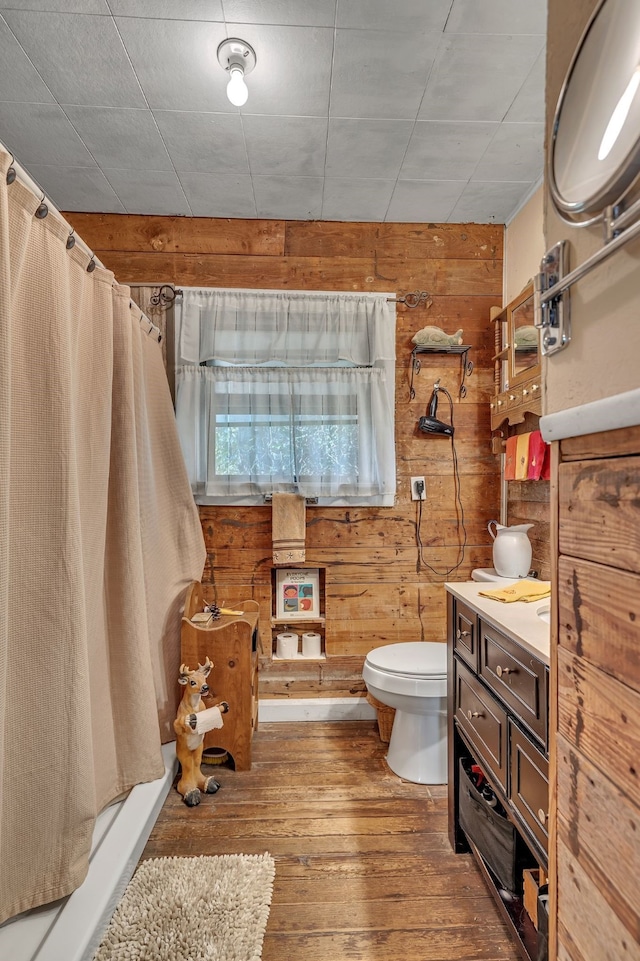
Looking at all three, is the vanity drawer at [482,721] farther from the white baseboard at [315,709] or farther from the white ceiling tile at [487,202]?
the white ceiling tile at [487,202]

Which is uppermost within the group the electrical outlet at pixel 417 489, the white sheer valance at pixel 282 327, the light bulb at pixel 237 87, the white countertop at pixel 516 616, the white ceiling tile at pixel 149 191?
the white ceiling tile at pixel 149 191

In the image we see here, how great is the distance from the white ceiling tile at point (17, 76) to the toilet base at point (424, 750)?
270 cm

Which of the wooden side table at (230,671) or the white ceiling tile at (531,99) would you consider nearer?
the white ceiling tile at (531,99)

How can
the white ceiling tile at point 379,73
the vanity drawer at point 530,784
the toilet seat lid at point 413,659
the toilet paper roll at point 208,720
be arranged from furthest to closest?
the toilet seat lid at point 413,659
the toilet paper roll at point 208,720
the white ceiling tile at point 379,73
the vanity drawer at point 530,784

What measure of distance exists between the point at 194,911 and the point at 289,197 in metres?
2.71

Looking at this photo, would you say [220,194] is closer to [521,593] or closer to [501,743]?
[521,593]

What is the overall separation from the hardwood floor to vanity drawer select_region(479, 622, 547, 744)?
0.65 m

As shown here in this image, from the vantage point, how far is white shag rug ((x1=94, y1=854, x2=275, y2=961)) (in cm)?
118

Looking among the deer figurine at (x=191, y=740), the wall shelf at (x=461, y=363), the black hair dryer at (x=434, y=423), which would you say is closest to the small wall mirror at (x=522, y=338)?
the wall shelf at (x=461, y=363)

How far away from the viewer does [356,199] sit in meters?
2.28

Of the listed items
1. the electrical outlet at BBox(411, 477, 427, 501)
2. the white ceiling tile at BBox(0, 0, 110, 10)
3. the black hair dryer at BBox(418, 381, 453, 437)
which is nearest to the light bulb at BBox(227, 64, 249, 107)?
the white ceiling tile at BBox(0, 0, 110, 10)

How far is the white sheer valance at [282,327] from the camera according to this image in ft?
7.86

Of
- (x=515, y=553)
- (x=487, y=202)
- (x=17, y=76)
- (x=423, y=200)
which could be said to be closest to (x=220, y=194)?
(x=17, y=76)

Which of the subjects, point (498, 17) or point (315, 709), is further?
point (315, 709)
